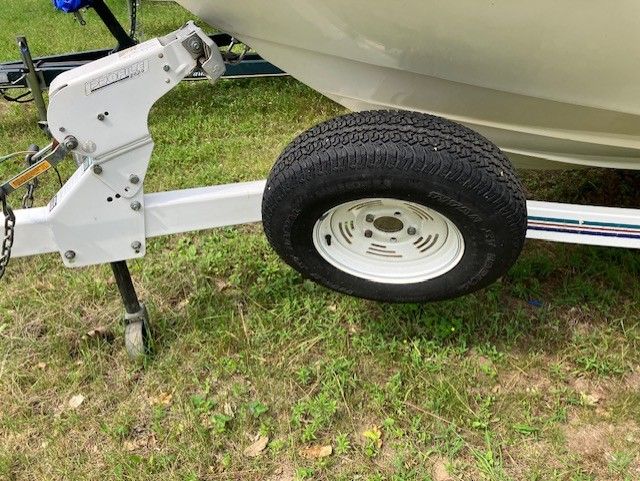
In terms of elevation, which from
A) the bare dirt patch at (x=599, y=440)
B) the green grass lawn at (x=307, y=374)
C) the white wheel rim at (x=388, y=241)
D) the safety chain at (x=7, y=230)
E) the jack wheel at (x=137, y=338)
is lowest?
the bare dirt patch at (x=599, y=440)

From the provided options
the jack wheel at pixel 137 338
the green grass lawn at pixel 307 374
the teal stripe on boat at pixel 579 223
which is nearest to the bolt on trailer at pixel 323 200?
the teal stripe on boat at pixel 579 223

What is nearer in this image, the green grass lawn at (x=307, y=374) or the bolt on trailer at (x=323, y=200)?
the bolt on trailer at (x=323, y=200)

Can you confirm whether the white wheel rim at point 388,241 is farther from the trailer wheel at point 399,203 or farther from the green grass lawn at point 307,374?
the green grass lawn at point 307,374

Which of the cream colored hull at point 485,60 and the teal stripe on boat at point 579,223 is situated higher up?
the cream colored hull at point 485,60

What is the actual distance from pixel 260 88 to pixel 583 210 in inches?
122

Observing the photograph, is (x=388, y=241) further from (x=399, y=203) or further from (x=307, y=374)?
(x=307, y=374)

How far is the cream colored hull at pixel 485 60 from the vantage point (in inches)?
64.7

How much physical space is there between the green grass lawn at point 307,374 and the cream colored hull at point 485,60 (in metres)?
0.60

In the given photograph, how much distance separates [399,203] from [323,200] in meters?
0.27

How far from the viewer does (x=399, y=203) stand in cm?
190

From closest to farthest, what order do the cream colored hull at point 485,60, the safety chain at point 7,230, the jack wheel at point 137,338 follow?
the cream colored hull at point 485,60, the safety chain at point 7,230, the jack wheel at point 137,338

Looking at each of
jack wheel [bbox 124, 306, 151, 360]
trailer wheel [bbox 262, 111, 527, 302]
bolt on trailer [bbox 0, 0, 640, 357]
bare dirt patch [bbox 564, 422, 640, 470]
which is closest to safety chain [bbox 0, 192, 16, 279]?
bolt on trailer [bbox 0, 0, 640, 357]

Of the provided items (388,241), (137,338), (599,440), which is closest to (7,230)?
(137,338)

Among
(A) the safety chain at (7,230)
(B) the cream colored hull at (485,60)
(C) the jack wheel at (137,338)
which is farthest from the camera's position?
(C) the jack wheel at (137,338)
